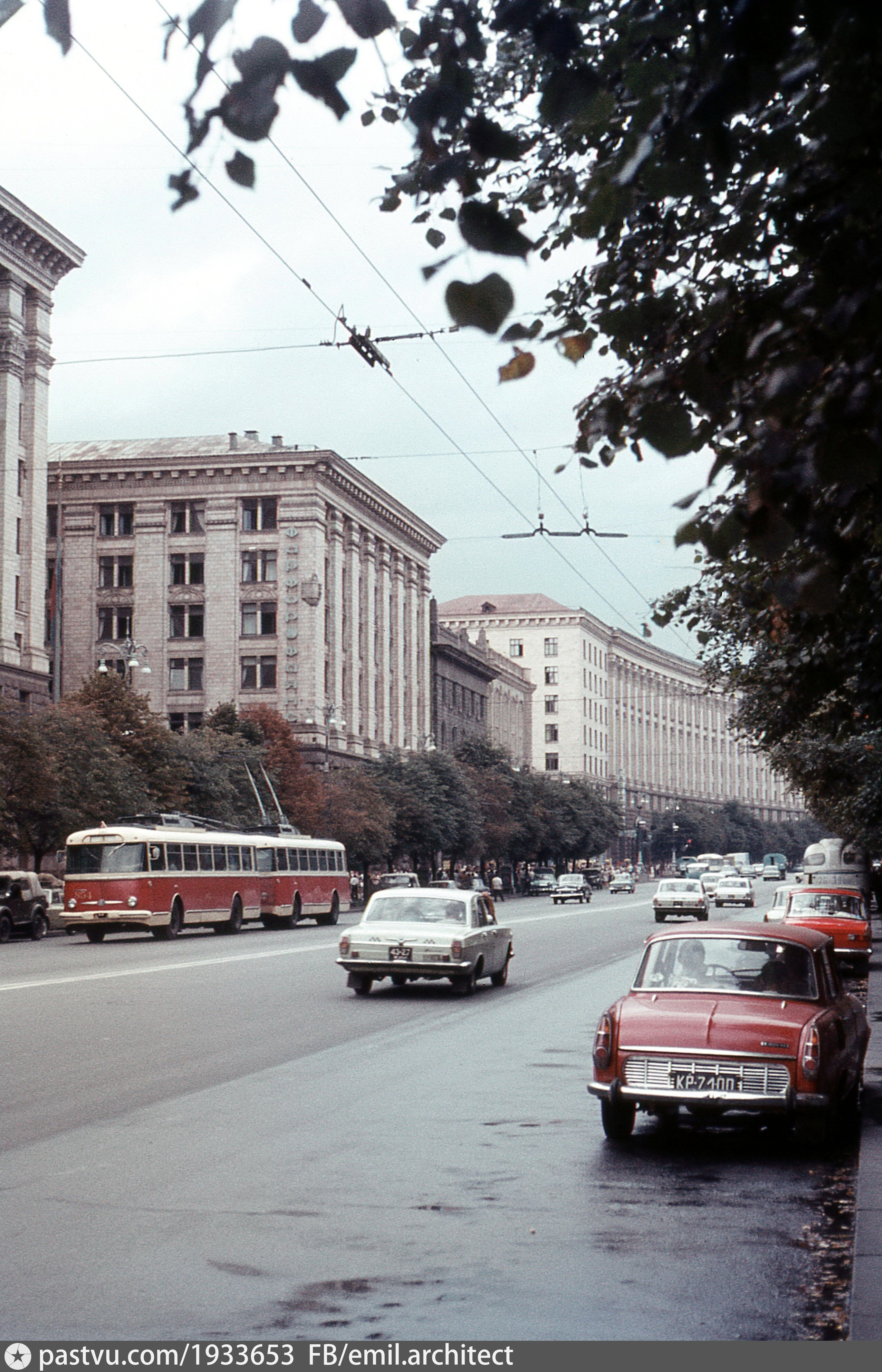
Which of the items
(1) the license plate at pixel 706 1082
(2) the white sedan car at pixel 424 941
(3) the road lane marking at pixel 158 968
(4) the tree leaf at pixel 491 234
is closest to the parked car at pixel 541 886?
(3) the road lane marking at pixel 158 968

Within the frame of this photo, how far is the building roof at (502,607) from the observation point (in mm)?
159375

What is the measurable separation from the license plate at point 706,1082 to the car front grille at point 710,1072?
0.01m

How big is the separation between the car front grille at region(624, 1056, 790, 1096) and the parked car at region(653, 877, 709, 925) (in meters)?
40.2

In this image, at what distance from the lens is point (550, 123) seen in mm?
3623

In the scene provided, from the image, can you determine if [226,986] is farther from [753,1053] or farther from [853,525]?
[853,525]

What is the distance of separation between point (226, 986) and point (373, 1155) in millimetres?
13613

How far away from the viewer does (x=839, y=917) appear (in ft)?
95.1

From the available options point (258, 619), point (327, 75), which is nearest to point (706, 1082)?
point (327, 75)

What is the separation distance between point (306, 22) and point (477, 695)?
11979cm

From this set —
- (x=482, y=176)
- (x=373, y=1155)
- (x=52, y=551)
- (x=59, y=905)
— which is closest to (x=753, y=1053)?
(x=373, y=1155)

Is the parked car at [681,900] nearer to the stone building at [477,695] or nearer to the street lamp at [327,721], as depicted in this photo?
the street lamp at [327,721]

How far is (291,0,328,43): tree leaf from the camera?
3.33 meters

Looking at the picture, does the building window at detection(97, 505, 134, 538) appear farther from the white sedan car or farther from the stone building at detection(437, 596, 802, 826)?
the stone building at detection(437, 596, 802, 826)
